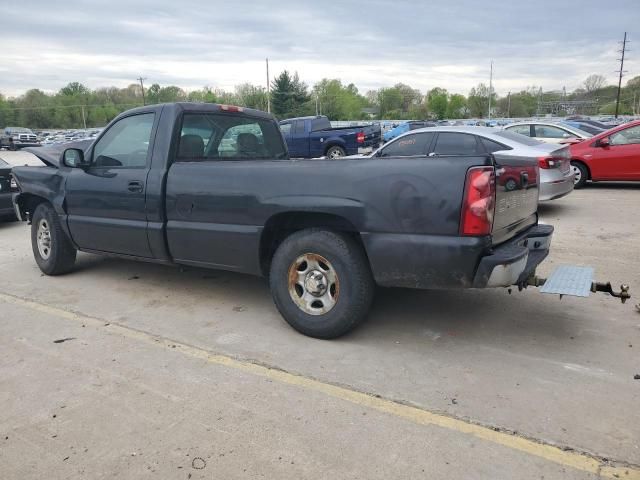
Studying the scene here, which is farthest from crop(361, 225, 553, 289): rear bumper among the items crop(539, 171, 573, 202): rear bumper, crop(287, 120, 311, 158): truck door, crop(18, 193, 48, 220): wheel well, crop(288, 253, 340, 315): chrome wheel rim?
crop(287, 120, 311, 158): truck door

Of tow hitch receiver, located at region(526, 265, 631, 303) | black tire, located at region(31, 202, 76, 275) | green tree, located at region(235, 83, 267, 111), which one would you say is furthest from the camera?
green tree, located at region(235, 83, 267, 111)

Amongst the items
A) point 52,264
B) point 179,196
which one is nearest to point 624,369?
point 179,196

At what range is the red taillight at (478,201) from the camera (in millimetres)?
3281

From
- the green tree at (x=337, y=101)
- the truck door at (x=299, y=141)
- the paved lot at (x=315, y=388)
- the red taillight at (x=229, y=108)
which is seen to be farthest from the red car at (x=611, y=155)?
the green tree at (x=337, y=101)

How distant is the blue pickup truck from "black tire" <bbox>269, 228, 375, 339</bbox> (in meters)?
15.2

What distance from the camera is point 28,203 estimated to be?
634 centimetres

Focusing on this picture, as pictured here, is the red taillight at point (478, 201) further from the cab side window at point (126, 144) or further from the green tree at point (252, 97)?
the green tree at point (252, 97)

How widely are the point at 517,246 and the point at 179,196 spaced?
2.80 m

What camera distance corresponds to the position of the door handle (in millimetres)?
4852

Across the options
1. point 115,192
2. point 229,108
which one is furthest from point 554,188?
point 115,192

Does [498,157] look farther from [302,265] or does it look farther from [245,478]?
[245,478]

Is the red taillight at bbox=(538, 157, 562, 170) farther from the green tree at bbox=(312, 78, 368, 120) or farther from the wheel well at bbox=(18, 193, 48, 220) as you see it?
the green tree at bbox=(312, 78, 368, 120)

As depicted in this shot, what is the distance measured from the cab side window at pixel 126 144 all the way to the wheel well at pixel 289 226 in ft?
5.04

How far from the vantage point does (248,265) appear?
4367 mm
